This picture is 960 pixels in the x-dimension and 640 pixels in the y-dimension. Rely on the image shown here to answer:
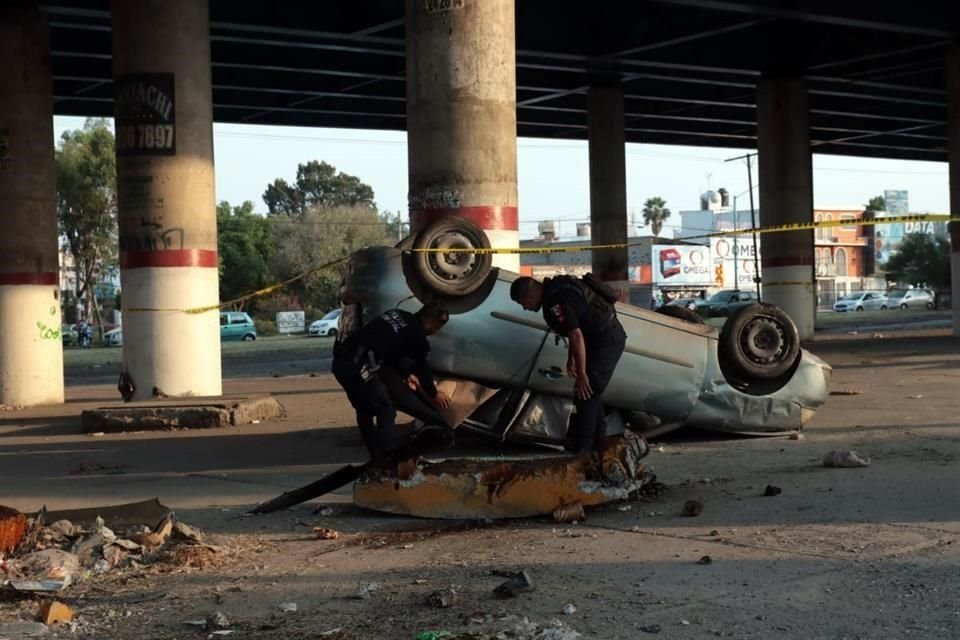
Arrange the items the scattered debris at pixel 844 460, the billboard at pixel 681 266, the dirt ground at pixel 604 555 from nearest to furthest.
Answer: the dirt ground at pixel 604 555, the scattered debris at pixel 844 460, the billboard at pixel 681 266

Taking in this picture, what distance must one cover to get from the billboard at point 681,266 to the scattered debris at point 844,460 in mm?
85959

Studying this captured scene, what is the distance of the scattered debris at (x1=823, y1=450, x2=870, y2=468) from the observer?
8906 millimetres

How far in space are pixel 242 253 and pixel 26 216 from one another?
66.1 meters

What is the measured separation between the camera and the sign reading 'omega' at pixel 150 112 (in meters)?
15.8

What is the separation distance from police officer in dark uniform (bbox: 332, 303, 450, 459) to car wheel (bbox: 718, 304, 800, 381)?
3125mm

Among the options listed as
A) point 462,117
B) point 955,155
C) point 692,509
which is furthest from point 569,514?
point 955,155

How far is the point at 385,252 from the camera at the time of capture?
9914mm

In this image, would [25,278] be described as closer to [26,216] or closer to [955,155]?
[26,216]

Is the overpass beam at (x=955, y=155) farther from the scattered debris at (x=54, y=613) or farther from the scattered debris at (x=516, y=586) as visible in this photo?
the scattered debris at (x=54, y=613)

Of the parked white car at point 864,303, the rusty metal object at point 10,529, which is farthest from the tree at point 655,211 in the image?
the rusty metal object at point 10,529

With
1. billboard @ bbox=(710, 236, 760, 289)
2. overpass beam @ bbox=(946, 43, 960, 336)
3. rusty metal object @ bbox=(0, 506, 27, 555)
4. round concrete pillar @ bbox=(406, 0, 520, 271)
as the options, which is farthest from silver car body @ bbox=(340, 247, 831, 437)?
billboard @ bbox=(710, 236, 760, 289)

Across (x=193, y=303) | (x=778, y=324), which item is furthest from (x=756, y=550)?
(x=193, y=303)

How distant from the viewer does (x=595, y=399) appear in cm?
832

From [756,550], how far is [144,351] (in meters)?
11.7
